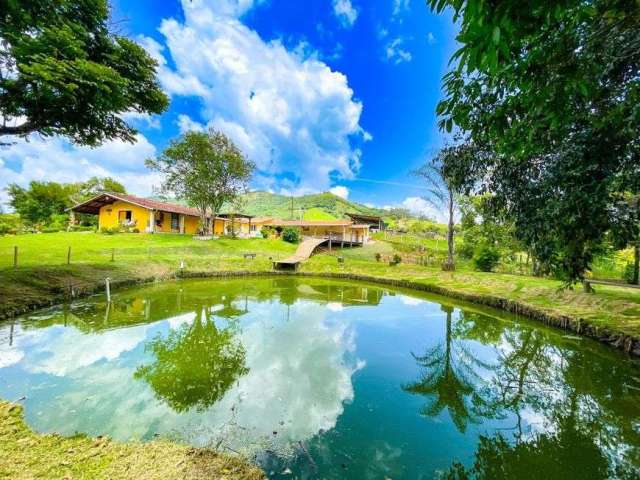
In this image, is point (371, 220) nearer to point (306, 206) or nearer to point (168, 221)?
point (168, 221)

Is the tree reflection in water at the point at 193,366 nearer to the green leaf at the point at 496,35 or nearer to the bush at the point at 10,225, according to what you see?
the green leaf at the point at 496,35

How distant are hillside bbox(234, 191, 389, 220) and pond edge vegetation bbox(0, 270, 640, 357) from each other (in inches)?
2339

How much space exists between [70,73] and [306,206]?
277 ft

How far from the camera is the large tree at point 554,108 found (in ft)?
5.32

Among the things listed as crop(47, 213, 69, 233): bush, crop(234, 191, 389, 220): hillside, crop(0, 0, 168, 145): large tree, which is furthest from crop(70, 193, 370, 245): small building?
crop(234, 191, 389, 220): hillside

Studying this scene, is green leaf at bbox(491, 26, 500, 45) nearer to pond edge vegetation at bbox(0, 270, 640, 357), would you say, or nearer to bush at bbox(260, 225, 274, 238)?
pond edge vegetation at bbox(0, 270, 640, 357)

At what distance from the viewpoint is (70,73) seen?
7109mm

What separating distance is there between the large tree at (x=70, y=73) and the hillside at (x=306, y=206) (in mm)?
65673

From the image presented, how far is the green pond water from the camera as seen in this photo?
3535 mm

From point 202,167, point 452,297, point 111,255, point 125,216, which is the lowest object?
point 452,297

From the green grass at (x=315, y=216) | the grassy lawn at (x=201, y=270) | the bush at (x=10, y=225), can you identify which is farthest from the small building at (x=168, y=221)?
the green grass at (x=315, y=216)

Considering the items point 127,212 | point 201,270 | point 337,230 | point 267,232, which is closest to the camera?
point 201,270

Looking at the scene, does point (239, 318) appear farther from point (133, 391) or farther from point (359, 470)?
point (359, 470)

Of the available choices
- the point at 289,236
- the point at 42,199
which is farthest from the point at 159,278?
the point at 42,199
